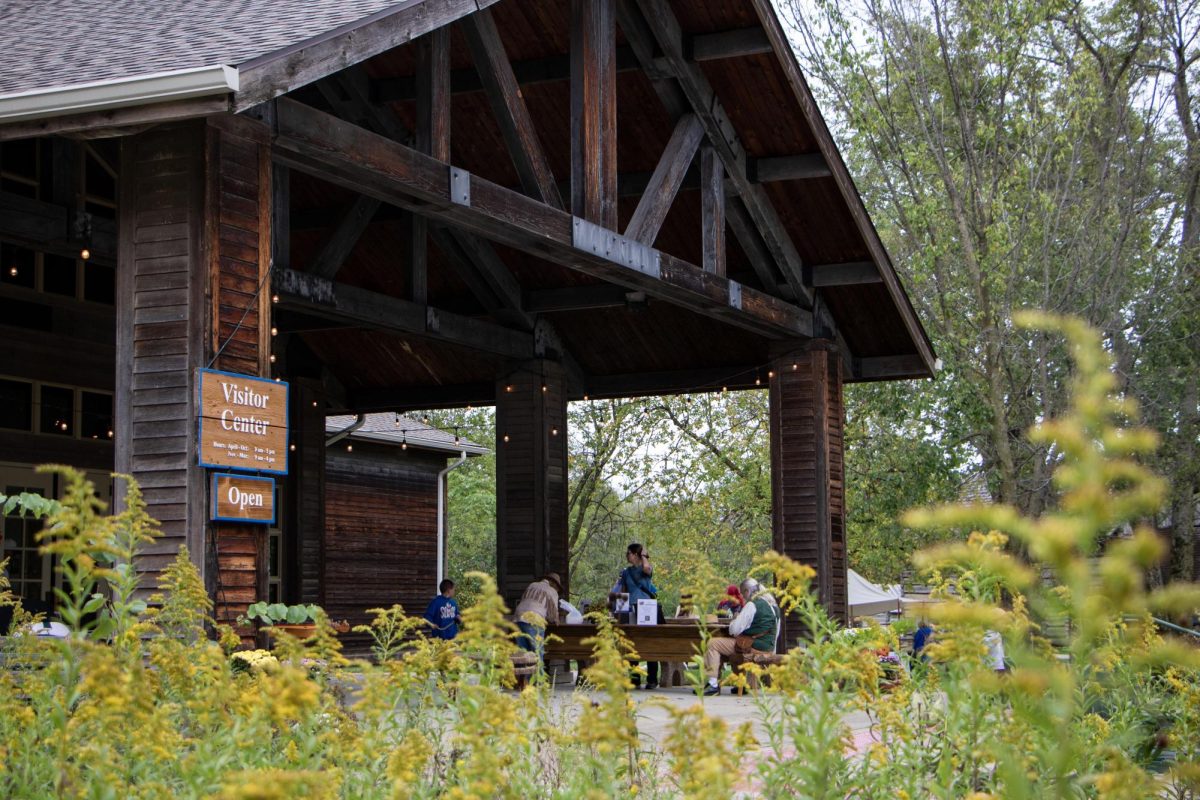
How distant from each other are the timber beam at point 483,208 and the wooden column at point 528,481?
329 centimetres

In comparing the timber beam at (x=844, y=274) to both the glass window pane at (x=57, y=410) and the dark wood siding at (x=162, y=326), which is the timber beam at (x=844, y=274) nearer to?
the glass window pane at (x=57, y=410)

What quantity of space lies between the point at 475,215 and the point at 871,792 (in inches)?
263

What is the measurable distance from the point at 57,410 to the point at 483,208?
6793 mm

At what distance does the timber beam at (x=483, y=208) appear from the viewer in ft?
30.1

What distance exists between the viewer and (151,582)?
816 centimetres

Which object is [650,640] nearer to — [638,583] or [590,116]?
[638,583]

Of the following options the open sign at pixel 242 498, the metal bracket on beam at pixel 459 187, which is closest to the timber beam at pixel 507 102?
the metal bracket on beam at pixel 459 187

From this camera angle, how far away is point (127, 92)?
735cm

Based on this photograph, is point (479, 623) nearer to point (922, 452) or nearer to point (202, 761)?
point (202, 761)

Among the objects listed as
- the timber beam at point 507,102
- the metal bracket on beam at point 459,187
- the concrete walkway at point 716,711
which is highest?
the timber beam at point 507,102

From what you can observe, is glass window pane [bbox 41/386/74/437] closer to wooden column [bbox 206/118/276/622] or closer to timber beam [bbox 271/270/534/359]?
timber beam [bbox 271/270/534/359]

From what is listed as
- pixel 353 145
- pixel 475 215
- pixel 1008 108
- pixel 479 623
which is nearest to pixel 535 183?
pixel 475 215

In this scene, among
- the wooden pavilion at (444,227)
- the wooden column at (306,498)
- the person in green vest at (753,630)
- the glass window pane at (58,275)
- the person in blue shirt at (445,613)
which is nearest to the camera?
the wooden pavilion at (444,227)

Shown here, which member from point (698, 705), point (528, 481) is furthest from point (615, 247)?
point (698, 705)
